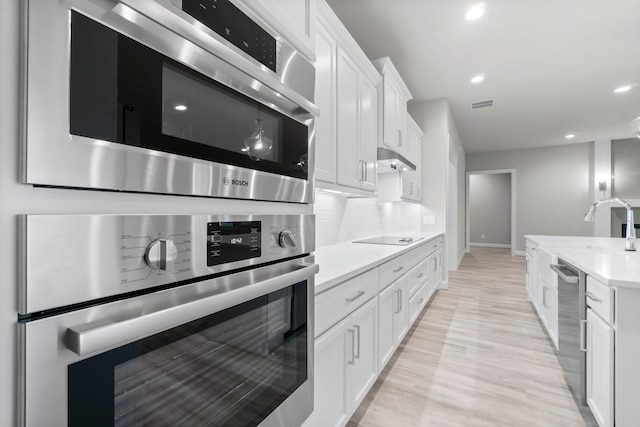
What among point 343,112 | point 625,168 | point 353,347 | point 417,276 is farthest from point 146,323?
point 625,168

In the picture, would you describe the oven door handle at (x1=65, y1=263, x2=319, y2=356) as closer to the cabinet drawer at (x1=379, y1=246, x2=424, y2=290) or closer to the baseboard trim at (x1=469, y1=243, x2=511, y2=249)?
the cabinet drawer at (x1=379, y1=246, x2=424, y2=290)

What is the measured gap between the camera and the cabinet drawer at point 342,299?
1173 millimetres

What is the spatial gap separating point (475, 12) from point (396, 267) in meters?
2.26

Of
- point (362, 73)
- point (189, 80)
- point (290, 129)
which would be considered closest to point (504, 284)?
point (362, 73)

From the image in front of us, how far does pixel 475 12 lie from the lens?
99.3 inches

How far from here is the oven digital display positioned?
0.63 m

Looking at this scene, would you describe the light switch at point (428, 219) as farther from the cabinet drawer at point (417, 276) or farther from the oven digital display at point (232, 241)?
the oven digital display at point (232, 241)

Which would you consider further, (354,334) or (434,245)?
(434,245)

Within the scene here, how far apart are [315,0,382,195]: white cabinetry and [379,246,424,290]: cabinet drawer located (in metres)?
0.56

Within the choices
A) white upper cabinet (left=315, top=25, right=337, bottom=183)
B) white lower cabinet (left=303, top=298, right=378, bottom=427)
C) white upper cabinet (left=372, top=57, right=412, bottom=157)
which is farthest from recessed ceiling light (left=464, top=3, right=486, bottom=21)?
white lower cabinet (left=303, top=298, right=378, bottom=427)

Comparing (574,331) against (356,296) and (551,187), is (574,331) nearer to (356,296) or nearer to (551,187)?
(356,296)

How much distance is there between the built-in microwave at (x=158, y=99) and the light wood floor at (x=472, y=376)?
1.62 meters

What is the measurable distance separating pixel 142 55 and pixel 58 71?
15cm

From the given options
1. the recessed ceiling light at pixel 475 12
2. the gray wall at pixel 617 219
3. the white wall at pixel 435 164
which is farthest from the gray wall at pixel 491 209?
the recessed ceiling light at pixel 475 12
